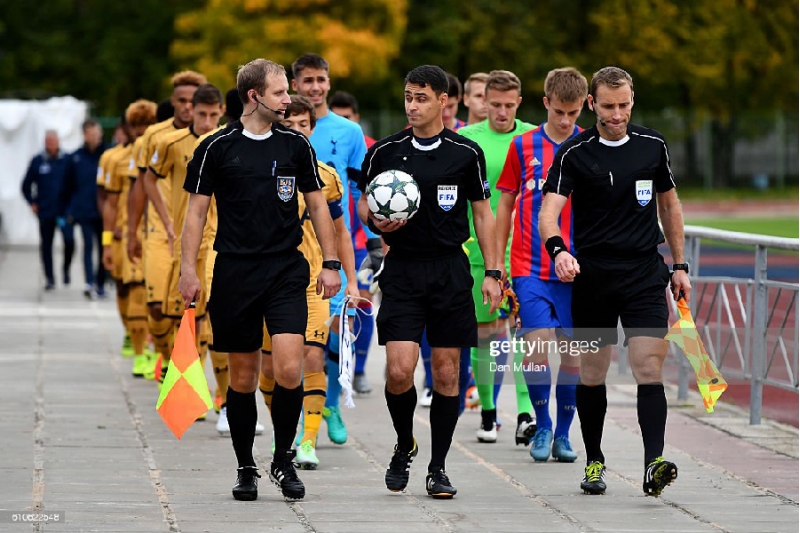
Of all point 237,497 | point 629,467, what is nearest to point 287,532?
point 237,497

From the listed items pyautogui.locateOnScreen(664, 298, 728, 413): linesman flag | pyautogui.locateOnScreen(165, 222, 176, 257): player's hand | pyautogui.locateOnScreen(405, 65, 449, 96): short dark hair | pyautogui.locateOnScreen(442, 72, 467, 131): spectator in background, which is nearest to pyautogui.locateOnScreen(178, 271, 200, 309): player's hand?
pyautogui.locateOnScreen(405, 65, 449, 96): short dark hair

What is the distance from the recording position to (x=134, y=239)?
11.7 meters

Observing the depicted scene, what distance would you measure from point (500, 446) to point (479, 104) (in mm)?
2793

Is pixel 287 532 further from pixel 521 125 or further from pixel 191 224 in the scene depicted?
pixel 521 125

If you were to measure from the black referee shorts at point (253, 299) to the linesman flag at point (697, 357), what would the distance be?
188 cm

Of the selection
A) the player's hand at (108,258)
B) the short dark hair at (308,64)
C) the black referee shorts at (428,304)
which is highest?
the short dark hair at (308,64)

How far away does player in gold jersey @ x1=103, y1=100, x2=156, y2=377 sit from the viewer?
13445 millimetres

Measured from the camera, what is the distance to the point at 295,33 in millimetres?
48156

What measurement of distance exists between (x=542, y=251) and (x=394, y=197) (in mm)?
1600

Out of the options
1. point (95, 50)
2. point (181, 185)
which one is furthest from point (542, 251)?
point (95, 50)

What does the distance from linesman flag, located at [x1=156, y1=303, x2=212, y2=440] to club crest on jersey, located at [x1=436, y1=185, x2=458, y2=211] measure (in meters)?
1.31

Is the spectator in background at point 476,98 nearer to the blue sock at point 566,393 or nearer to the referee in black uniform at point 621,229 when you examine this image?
the blue sock at point 566,393

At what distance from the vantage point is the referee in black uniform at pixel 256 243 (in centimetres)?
777

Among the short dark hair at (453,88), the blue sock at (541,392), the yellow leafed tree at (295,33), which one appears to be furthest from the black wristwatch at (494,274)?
the yellow leafed tree at (295,33)
